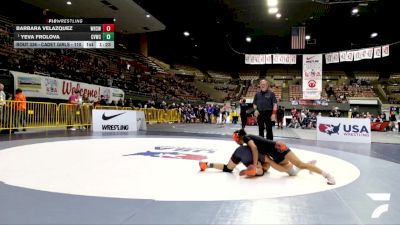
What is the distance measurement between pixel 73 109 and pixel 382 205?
521 inches

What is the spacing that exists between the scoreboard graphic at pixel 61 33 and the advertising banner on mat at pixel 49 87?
3.69 metres

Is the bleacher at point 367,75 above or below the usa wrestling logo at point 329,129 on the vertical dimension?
above

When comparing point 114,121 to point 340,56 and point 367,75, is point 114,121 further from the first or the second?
point 367,75

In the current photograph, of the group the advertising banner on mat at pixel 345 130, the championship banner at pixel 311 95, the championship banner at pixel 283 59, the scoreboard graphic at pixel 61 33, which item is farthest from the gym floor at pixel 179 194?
the championship banner at pixel 283 59

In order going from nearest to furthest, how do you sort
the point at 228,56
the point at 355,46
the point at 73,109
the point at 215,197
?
the point at 215,197 < the point at 73,109 < the point at 355,46 < the point at 228,56

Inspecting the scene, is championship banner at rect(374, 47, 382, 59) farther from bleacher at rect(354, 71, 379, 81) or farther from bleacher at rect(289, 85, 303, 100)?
bleacher at rect(354, 71, 379, 81)

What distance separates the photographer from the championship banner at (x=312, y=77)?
16.4m

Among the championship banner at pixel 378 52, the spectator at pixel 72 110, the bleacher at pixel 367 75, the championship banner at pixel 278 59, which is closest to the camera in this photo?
the spectator at pixel 72 110

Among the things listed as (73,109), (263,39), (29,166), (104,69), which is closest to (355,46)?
(263,39)

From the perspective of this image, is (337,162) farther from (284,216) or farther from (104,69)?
(104,69)

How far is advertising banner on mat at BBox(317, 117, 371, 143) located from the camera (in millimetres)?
11164

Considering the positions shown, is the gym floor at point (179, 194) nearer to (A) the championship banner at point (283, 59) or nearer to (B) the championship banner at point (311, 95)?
(B) the championship banner at point (311, 95)

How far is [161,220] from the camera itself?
2.53m

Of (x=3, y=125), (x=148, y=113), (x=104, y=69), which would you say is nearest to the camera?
(x=3, y=125)
